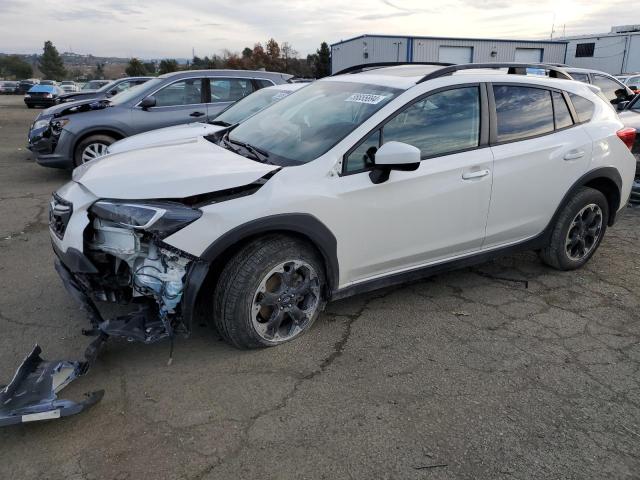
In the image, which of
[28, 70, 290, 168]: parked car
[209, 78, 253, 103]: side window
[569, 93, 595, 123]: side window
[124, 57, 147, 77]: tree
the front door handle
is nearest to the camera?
the front door handle

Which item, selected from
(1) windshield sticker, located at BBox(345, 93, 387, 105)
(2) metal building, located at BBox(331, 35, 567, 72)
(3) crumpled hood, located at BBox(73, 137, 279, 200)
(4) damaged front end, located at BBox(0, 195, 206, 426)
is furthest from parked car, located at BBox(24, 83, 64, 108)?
(4) damaged front end, located at BBox(0, 195, 206, 426)

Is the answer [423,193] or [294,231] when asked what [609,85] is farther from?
[294,231]

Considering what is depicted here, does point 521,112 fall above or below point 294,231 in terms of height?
above

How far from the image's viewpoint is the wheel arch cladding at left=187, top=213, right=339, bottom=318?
9.59 feet

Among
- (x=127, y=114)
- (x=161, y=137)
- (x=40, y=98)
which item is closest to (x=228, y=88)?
(x=127, y=114)

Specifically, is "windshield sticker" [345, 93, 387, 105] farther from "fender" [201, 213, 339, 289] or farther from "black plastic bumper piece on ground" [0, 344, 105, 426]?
"black plastic bumper piece on ground" [0, 344, 105, 426]

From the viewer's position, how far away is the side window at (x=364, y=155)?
3320mm

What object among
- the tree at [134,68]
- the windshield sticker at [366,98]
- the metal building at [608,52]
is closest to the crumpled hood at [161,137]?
the windshield sticker at [366,98]

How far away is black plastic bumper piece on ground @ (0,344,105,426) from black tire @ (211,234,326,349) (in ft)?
2.38

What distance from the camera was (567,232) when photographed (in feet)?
14.7

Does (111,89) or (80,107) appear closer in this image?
(80,107)

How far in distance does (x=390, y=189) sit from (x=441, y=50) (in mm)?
35826

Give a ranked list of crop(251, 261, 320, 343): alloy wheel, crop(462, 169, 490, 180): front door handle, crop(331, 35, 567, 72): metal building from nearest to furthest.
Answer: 1. crop(251, 261, 320, 343): alloy wheel
2. crop(462, 169, 490, 180): front door handle
3. crop(331, 35, 567, 72): metal building

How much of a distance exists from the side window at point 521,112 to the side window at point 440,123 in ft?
0.77
